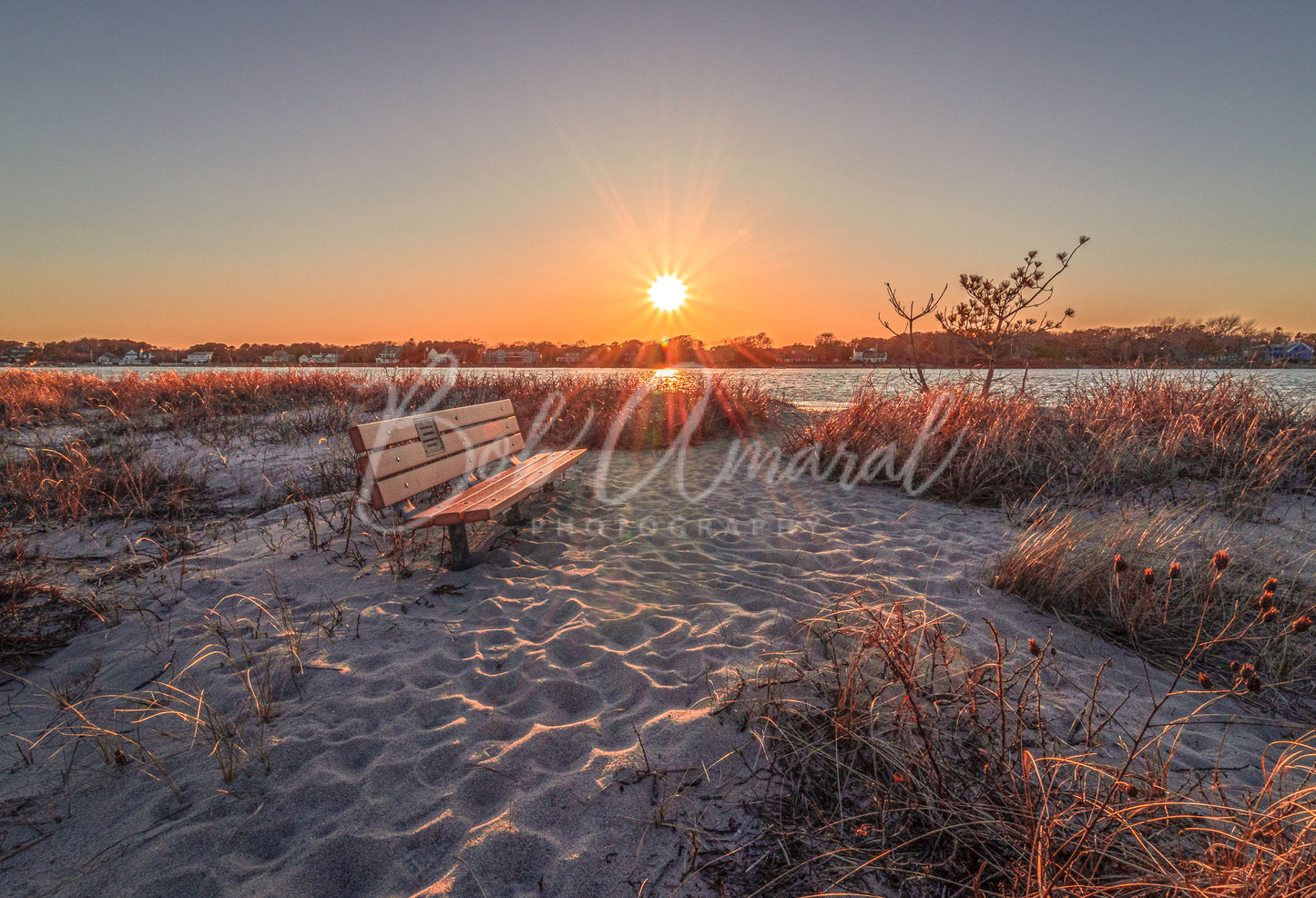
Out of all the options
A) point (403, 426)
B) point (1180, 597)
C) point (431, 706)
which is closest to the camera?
point (431, 706)

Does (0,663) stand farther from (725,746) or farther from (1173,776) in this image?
(1173,776)

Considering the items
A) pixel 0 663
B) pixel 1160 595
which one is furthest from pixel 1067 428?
pixel 0 663

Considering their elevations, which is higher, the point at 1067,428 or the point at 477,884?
the point at 1067,428

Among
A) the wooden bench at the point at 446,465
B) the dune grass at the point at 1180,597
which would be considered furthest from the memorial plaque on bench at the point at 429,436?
the dune grass at the point at 1180,597

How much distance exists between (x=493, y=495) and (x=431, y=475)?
53cm

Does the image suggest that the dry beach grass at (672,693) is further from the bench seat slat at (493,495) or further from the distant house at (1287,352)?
the distant house at (1287,352)

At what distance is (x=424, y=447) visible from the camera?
3916mm

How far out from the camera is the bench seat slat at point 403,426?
10.6 feet

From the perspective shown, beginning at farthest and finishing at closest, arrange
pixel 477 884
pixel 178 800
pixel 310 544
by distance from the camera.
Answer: pixel 310 544 < pixel 178 800 < pixel 477 884

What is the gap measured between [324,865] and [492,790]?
0.51 meters

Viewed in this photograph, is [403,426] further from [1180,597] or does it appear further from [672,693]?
[1180,597]

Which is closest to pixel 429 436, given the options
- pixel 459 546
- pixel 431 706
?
A: pixel 459 546

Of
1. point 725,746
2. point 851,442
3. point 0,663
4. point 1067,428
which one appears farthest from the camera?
point 851,442

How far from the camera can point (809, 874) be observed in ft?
5.16
